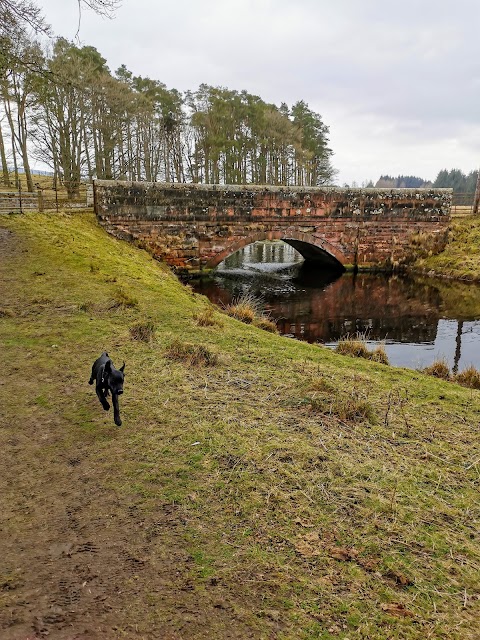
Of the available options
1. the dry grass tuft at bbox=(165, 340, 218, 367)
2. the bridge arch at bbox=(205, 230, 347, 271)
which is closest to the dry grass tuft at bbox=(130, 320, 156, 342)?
the dry grass tuft at bbox=(165, 340, 218, 367)

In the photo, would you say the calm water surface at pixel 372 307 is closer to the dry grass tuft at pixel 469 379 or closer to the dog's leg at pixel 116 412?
the dry grass tuft at pixel 469 379

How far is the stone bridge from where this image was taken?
55.1 feet

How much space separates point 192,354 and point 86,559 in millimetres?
3481

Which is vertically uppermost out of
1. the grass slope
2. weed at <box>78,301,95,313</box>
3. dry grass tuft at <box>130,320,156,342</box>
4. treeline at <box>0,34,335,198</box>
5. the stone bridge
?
treeline at <box>0,34,335,198</box>

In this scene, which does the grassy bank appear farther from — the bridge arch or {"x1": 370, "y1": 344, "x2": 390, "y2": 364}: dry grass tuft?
{"x1": 370, "y1": 344, "x2": 390, "y2": 364}: dry grass tuft

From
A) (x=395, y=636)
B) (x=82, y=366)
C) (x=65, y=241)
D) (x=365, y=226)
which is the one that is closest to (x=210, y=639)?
(x=395, y=636)

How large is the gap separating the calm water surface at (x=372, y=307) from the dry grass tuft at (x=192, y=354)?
4702 mm

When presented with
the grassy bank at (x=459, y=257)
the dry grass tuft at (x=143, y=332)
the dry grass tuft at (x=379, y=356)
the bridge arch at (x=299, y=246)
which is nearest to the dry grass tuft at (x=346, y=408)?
the dry grass tuft at (x=143, y=332)

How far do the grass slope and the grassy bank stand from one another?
1433cm

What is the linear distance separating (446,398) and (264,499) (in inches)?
127

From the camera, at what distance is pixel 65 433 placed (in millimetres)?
4133

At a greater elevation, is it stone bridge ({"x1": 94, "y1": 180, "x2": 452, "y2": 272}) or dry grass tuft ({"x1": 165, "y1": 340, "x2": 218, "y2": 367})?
stone bridge ({"x1": 94, "y1": 180, "x2": 452, "y2": 272})

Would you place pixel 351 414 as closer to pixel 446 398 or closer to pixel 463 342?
pixel 446 398

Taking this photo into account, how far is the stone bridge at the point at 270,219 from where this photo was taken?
16.8 metres
